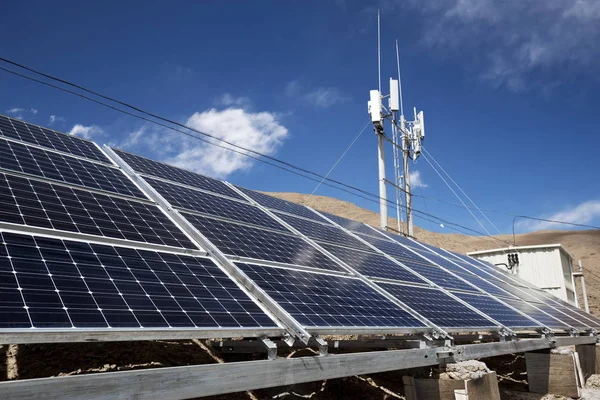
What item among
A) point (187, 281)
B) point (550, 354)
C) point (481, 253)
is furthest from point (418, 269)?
point (481, 253)

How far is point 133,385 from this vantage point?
205 inches

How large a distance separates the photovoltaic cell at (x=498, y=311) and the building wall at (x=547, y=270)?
21.9m

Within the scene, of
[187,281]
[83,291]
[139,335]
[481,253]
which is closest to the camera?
Answer: [139,335]

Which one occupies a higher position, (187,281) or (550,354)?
(187,281)

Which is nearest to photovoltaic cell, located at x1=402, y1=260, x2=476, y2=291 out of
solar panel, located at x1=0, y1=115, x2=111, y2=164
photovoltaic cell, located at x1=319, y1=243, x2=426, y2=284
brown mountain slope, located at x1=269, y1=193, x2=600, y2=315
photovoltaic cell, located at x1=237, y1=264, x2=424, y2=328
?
photovoltaic cell, located at x1=319, y1=243, x2=426, y2=284

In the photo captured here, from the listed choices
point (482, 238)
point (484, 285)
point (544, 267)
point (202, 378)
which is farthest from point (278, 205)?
point (482, 238)

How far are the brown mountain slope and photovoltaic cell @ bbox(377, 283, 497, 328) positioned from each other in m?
75.5

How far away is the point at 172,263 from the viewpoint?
26.4 ft

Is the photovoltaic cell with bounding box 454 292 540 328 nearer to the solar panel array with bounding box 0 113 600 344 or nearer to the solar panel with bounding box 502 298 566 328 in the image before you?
the solar panel array with bounding box 0 113 600 344

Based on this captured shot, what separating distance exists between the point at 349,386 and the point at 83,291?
11466mm

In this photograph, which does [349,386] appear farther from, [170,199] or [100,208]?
[100,208]

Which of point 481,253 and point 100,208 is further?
point 481,253

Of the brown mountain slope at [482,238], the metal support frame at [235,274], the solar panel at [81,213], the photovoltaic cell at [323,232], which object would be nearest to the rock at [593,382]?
the photovoltaic cell at [323,232]

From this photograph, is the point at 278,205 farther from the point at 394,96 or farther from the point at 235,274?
the point at 394,96
